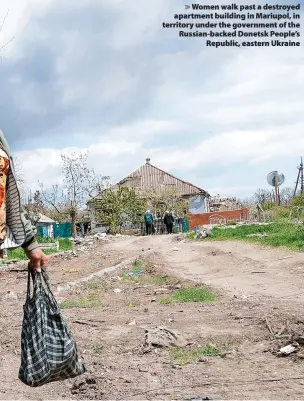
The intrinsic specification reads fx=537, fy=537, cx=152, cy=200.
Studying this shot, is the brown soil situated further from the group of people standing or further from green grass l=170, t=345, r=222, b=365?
the group of people standing

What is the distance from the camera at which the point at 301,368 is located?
406 cm

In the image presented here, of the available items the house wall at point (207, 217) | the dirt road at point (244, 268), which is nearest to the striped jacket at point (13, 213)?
the dirt road at point (244, 268)

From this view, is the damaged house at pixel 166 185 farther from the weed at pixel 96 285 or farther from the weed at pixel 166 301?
the weed at pixel 166 301

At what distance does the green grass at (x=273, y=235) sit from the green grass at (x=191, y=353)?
830 cm

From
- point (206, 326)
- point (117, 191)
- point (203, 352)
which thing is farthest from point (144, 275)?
point (117, 191)

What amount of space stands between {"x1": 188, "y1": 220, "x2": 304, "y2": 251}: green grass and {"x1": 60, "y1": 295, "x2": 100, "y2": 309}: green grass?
246 inches

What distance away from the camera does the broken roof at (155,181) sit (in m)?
50.4

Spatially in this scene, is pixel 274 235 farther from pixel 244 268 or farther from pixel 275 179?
pixel 275 179

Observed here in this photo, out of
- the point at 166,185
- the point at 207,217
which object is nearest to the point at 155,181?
the point at 166,185

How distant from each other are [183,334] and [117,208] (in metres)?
31.5

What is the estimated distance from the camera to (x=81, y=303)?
7.69 m

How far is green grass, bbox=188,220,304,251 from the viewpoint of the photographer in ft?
45.8

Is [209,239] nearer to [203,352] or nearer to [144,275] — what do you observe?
[144,275]

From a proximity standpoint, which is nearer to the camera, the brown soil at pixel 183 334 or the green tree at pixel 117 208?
the brown soil at pixel 183 334
